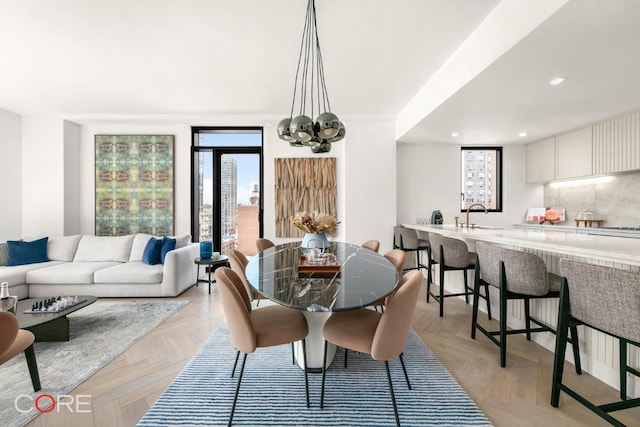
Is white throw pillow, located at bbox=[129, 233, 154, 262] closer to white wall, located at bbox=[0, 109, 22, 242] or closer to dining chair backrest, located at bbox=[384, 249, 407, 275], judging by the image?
white wall, located at bbox=[0, 109, 22, 242]

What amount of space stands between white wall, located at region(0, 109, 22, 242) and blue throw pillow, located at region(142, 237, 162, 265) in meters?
2.48

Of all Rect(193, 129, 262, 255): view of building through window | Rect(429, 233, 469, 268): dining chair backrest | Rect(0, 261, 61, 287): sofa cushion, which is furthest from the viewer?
Rect(193, 129, 262, 255): view of building through window

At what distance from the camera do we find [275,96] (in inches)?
150

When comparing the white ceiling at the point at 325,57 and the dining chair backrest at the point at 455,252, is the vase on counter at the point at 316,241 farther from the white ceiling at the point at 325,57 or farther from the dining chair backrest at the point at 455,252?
the white ceiling at the point at 325,57

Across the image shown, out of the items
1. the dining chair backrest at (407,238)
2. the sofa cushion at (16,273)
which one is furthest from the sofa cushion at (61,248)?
the dining chair backrest at (407,238)

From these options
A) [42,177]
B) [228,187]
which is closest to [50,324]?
[228,187]

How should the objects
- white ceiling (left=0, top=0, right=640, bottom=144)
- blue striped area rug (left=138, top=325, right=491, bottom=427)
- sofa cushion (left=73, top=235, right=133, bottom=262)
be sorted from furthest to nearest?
sofa cushion (left=73, top=235, right=133, bottom=262) → white ceiling (left=0, top=0, right=640, bottom=144) → blue striped area rug (left=138, top=325, right=491, bottom=427)

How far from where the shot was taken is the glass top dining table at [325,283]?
1.23 m

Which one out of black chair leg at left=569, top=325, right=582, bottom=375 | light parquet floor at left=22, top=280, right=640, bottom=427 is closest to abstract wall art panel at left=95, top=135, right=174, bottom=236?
light parquet floor at left=22, top=280, right=640, bottom=427

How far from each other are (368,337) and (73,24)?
11.7ft

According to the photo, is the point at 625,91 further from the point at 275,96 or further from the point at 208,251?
the point at 208,251

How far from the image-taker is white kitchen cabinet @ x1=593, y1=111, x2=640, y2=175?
3.31m

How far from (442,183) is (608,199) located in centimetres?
227

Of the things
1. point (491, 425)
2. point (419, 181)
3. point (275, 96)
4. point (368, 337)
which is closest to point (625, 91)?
point (419, 181)
